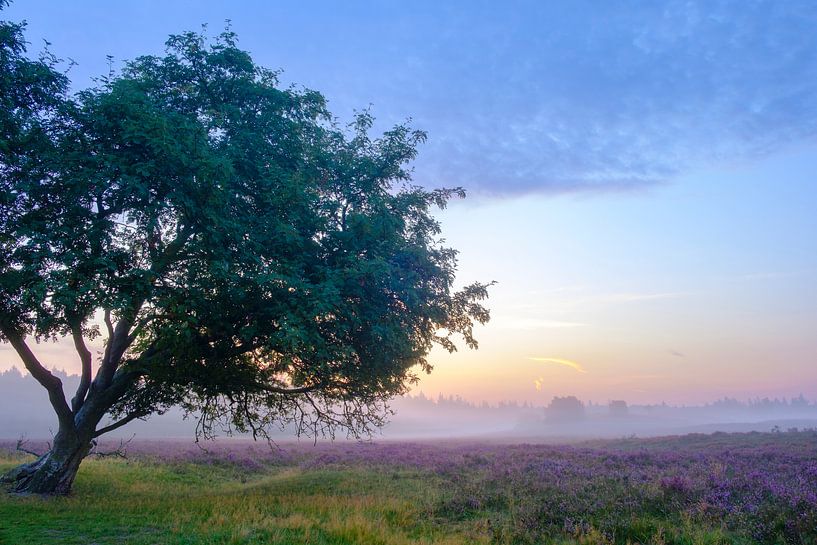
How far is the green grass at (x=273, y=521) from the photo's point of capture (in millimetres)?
10609

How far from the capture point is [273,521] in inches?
472

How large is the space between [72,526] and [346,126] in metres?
16.2

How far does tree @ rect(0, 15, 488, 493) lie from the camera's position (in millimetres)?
13773

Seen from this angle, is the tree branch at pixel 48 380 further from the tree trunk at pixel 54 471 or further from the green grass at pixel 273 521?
the green grass at pixel 273 521

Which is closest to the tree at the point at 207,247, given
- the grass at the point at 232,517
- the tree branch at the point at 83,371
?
the tree branch at the point at 83,371

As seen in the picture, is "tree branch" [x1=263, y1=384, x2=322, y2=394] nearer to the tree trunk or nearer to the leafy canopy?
the leafy canopy

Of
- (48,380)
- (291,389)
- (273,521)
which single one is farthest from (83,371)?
(273,521)

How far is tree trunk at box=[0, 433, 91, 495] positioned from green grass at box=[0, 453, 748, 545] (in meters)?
0.78

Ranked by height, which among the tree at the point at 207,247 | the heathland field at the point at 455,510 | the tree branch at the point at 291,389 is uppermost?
the tree at the point at 207,247

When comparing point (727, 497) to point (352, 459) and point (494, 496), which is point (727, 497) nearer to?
point (494, 496)

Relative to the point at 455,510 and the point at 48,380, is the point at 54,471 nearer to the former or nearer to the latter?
the point at 48,380

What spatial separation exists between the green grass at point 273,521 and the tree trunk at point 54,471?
2.57 feet

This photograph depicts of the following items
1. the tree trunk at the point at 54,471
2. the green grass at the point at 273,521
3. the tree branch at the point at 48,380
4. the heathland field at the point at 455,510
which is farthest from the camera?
the tree branch at the point at 48,380

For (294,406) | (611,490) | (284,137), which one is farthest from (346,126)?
(611,490)
